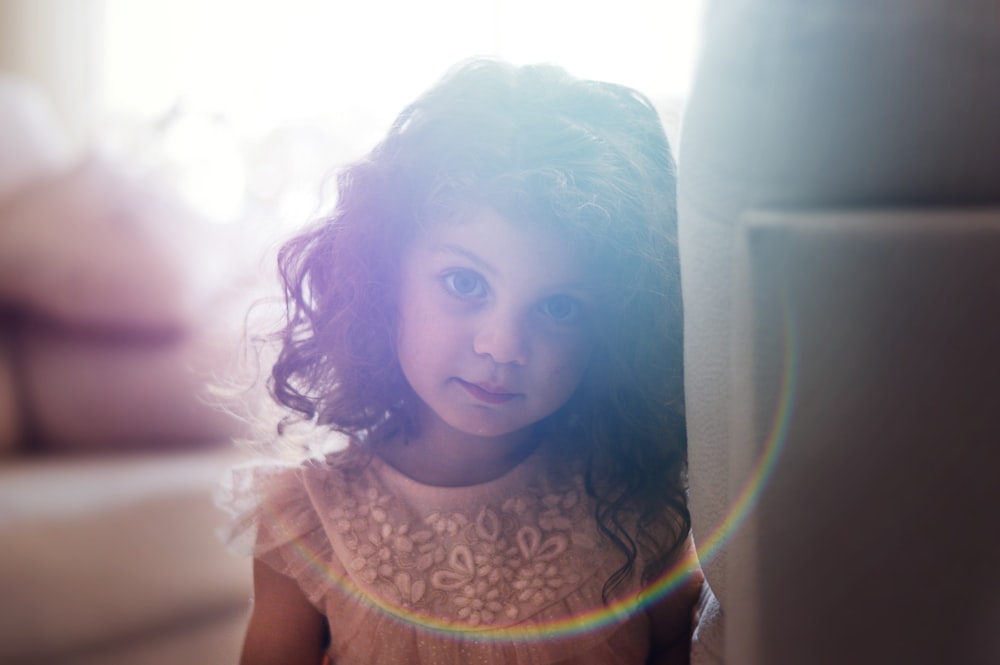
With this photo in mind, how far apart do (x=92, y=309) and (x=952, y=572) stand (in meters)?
1.44

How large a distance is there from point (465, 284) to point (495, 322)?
5 centimetres

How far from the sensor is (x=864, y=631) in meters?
0.38

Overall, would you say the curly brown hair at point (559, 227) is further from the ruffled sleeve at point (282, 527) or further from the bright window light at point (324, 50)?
the bright window light at point (324, 50)

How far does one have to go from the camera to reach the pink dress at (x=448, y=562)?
0.66m

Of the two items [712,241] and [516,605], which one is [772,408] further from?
[516,605]

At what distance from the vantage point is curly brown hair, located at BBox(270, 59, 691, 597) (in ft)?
2.11

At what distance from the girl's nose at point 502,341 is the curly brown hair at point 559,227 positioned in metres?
0.08

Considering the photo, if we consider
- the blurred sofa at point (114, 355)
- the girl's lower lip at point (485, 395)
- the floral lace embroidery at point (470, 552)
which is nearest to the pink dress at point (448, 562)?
the floral lace embroidery at point (470, 552)

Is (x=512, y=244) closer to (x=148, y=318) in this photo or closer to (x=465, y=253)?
(x=465, y=253)

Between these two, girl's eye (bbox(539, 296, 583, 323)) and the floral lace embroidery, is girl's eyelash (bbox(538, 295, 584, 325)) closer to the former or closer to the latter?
girl's eye (bbox(539, 296, 583, 323))

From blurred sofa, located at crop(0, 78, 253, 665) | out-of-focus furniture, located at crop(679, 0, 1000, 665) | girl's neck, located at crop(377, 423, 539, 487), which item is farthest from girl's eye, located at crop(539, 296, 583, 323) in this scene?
blurred sofa, located at crop(0, 78, 253, 665)

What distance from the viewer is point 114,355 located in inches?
58.8

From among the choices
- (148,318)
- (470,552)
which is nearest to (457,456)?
(470,552)

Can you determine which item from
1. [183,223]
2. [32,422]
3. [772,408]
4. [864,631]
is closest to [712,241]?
[772,408]
